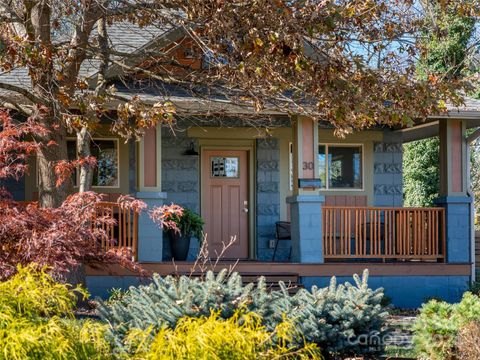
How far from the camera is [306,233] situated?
13.0 meters

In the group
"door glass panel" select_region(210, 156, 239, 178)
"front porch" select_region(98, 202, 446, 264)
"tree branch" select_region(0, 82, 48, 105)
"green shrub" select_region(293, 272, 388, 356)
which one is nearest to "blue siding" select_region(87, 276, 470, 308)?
"front porch" select_region(98, 202, 446, 264)

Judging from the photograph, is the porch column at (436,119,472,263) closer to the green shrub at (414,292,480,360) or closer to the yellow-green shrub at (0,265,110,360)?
the green shrub at (414,292,480,360)

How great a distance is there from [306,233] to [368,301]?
6279 mm

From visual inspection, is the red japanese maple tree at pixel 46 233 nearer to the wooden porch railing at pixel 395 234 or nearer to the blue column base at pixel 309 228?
the blue column base at pixel 309 228

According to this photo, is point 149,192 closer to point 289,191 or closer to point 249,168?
point 249,168

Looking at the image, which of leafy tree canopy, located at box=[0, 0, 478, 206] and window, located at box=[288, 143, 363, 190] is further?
window, located at box=[288, 143, 363, 190]

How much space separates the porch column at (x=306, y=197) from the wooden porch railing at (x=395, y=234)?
0.88 feet

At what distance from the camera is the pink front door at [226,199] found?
1502 cm

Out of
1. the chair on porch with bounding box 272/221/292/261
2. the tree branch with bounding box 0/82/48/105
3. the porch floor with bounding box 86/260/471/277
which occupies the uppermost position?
the tree branch with bounding box 0/82/48/105

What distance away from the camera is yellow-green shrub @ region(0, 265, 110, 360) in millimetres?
3795

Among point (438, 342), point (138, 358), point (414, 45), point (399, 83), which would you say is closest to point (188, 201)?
point (414, 45)

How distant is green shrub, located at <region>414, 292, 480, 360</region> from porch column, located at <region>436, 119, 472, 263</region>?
→ 6.26 meters

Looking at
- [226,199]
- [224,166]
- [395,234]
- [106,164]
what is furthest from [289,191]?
[106,164]

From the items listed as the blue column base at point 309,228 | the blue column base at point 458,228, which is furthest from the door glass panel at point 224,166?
the blue column base at point 458,228
